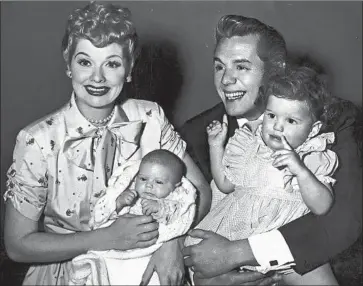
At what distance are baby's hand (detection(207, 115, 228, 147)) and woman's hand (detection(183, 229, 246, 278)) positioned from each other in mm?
254

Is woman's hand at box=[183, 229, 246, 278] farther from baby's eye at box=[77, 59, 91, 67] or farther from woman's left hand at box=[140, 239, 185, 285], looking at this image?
baby's eye at box=[77, 59, 91, 67]

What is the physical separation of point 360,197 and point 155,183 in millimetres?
637

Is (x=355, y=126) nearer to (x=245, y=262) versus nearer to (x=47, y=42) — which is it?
(x=245, y=262)

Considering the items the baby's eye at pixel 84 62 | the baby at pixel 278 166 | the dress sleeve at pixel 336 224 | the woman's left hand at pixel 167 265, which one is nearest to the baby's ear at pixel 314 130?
the baby at pixel 278 166

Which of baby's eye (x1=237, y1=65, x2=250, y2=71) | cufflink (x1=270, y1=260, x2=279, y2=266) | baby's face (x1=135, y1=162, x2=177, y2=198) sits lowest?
cufflink (x1=270, y1=260, x2=279, y2=266)

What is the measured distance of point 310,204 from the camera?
1.44m

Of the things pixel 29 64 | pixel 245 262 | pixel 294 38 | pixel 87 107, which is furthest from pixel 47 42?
pixel 245 262

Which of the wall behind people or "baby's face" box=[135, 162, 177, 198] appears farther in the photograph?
the wall behind people

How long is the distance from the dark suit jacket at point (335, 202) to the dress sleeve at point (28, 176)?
436 mm

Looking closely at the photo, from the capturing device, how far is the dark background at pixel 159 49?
1603mm

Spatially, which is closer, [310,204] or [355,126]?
[310,204]

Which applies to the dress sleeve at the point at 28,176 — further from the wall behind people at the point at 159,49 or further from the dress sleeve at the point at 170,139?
the dress sleeve at the point at 170,139

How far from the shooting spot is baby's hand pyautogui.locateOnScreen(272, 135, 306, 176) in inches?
54.6

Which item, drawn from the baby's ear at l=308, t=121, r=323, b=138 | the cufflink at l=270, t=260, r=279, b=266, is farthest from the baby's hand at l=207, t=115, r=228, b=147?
the cufflink at l=270, t=260, r=279, b=266
